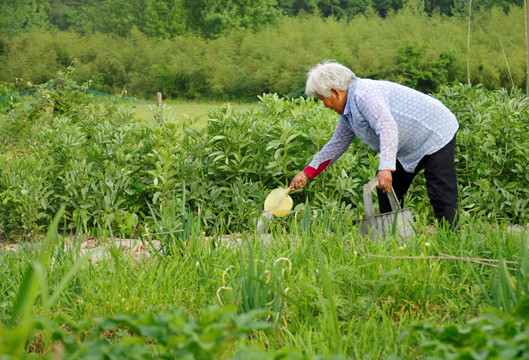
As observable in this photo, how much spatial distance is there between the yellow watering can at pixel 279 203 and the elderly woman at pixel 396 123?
58 cm

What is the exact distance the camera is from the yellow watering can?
3.36m

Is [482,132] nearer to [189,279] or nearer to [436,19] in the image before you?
[189,279]

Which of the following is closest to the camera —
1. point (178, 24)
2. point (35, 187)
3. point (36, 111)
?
point (35, 187)

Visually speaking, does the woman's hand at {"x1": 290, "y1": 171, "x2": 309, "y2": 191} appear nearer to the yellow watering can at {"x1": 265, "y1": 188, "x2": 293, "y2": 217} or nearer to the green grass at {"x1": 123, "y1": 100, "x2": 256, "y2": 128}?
the yellow watering can at {"x1": 265, "y1": 188, "x2": 293, "y2": 217}

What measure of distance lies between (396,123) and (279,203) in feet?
2.91

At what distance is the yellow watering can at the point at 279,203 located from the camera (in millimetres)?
3361

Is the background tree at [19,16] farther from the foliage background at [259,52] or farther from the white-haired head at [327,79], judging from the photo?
the white-haired head at [327,79]

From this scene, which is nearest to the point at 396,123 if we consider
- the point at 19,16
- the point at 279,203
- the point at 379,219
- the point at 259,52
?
the point at 379,219

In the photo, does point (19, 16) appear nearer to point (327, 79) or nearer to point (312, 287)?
point (327, 79)

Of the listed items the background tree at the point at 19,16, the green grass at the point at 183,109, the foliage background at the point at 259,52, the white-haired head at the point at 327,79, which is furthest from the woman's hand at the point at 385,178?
the background tree at the point at 19,16

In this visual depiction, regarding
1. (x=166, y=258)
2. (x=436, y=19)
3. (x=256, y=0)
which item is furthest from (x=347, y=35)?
(x=166, y=258)

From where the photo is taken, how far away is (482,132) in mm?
4141

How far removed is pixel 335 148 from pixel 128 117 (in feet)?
7.16

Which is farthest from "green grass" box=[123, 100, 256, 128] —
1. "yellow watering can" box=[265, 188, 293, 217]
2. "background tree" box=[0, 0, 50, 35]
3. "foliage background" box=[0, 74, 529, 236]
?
"background tree" box=[0, 0, 50, 35]
